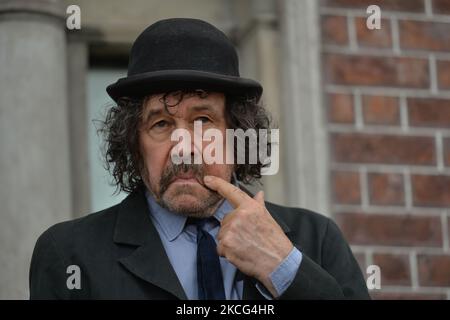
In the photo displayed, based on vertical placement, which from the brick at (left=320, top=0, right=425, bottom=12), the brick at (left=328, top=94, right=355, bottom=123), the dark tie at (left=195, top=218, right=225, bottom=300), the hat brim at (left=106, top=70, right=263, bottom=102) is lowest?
the dark tie at (left=195, top=218, right=225, bottom=300)

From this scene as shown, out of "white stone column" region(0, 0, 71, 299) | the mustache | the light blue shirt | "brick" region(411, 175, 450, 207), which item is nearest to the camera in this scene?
the light blue shirt

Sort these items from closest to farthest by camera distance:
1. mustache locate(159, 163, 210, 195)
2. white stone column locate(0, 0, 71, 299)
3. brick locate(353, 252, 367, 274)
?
mustache locate(159, 163, 210, 195), white stone column locate(0, 0, 71, 299), brick locate(353, 252, 367, 274)

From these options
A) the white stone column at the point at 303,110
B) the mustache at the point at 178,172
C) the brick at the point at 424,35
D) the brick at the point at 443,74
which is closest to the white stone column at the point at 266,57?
the white stone column at the point at 303,110

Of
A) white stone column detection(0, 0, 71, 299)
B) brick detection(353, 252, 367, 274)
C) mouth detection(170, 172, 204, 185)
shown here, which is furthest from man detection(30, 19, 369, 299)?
brick detection(353, 252, 367, 274)

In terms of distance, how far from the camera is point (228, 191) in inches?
116

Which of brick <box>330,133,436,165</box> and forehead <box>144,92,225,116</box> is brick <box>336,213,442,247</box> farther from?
forehead <box>144,92,225,116</box>

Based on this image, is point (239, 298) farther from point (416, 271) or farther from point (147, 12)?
point (147, 12)

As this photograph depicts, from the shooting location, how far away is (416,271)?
14.2 ft

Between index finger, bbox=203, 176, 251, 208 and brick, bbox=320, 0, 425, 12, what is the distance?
1.59 m

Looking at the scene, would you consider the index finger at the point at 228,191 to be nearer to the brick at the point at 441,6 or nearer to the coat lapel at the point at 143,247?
the coat lapel at the point at 143,247

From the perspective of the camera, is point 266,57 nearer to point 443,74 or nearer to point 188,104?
point 443,74

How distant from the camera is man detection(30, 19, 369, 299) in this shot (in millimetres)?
2908

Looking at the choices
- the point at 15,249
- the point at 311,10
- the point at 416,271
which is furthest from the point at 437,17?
the point at 15,249

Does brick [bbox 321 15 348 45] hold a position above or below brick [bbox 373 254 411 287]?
above
